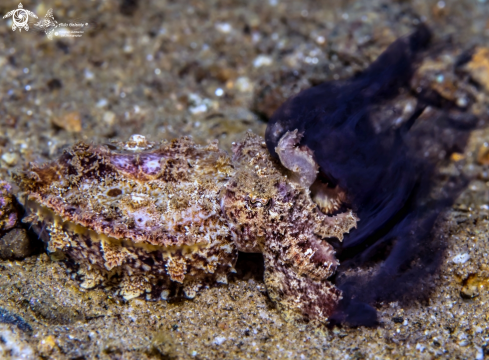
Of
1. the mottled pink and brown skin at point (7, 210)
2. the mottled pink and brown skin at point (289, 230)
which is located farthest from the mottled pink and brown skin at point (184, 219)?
the mottled pink and brown skin at point (7, 210)

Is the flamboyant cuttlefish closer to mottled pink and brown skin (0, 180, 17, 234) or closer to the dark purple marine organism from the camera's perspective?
the dark purple marine organism

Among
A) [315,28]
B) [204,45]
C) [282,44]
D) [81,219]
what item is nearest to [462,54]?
[315,28]

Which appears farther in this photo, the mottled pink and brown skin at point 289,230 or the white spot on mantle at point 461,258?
the white spot on mantle at point 461,258

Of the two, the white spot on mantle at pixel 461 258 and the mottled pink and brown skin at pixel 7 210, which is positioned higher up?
the white spot on mantle at pixel 461 258

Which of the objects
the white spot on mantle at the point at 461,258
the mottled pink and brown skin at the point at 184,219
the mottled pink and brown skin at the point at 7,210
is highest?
the white spot on mantle at the point at 461,258

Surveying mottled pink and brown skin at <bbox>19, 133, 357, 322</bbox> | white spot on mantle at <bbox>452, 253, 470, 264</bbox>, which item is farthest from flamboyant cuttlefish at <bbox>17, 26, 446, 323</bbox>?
white spot on mantle at <bbox>452, 253, 470, 264</bbox>

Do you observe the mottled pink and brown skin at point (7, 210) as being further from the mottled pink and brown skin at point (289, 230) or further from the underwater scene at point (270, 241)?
the mottled pink and brown skin at point (289, 230)

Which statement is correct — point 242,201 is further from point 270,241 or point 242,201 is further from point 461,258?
point 461,258
